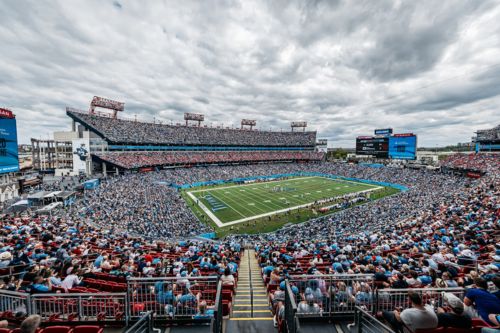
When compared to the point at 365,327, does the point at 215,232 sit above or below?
below

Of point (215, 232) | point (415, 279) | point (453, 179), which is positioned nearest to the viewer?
point (415, 279)

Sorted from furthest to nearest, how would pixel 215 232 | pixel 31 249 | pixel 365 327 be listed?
pixel 215 232 → pixel 31 249 → pixel 365 327

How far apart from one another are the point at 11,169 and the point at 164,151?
39.3m

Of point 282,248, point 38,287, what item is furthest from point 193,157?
point 38,287

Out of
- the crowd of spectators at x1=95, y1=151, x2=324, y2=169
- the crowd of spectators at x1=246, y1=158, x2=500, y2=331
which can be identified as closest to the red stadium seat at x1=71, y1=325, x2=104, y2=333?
the crowd of spectators at x1=246, y1=158, x2=500, y2=331

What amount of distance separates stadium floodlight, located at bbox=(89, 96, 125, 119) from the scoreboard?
72.5m

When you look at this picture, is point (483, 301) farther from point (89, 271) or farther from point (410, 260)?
point (89, 271)

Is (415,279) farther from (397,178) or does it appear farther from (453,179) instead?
(397,178)

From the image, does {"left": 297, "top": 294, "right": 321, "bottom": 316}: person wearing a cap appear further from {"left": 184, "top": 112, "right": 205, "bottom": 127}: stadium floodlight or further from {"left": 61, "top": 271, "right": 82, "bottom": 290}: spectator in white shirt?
{"left": 184, "top": 112, "right": 205, "bottom": 127}: stadium floodlight

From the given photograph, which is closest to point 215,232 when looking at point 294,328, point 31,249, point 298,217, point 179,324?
point 298,217

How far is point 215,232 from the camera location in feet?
78.7

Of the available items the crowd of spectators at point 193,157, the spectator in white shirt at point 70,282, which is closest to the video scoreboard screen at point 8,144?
the crowd of spectators at point 193,157

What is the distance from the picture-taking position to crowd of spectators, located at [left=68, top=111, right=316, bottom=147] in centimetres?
5519

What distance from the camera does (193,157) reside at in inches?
2645
